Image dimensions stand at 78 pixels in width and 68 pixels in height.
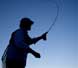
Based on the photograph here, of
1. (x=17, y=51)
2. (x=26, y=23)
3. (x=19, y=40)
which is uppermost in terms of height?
(x=26, y=23)

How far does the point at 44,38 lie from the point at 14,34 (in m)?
1.15

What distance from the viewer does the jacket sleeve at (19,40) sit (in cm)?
752

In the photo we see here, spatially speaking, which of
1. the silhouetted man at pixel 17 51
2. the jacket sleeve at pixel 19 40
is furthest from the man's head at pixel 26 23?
the jacket sleeve at pixel 19 40

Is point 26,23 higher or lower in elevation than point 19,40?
higher

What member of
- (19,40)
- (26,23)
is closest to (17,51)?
(19,40)

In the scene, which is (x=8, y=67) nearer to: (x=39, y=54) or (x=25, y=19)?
(x=39, y=54)

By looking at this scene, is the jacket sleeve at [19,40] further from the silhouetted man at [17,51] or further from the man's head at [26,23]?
the man's head at [26,23]

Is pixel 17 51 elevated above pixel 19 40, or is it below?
below

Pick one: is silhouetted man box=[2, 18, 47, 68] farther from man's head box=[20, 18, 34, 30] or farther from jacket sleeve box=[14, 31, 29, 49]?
man's head box=[20, 18, 34, 30]

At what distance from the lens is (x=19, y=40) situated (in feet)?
24.9

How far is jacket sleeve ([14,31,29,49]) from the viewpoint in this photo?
7520 mm

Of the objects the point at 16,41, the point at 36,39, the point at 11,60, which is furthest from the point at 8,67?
the point at 36,39

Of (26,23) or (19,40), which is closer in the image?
(19,40)

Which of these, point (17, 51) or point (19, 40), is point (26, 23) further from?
point (17, 51)
